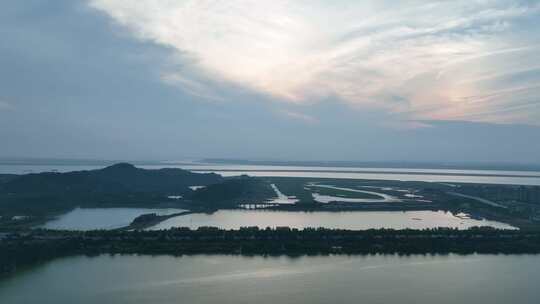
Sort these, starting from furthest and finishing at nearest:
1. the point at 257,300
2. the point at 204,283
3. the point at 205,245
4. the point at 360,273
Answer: the point at 205,245
the point at 360,273
the point at 204,283
the point at 257,300

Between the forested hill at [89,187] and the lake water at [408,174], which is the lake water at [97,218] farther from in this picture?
the lake water at [408,174]

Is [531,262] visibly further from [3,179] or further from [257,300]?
[3,179]

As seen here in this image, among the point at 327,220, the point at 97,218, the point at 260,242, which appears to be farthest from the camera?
the point at 97,218

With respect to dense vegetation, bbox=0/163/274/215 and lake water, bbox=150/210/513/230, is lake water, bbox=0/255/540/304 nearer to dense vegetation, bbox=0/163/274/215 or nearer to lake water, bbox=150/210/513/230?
lake water, bbox=150/210/513/230

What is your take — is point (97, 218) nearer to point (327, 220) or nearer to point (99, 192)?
point (99, 192)

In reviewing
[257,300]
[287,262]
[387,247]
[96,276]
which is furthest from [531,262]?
[96,276]

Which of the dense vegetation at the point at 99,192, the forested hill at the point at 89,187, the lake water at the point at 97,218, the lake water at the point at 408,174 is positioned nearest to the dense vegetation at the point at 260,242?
the lake water at the point at 97,218

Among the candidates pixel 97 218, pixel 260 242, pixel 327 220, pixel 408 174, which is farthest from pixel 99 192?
pixel 408 174
